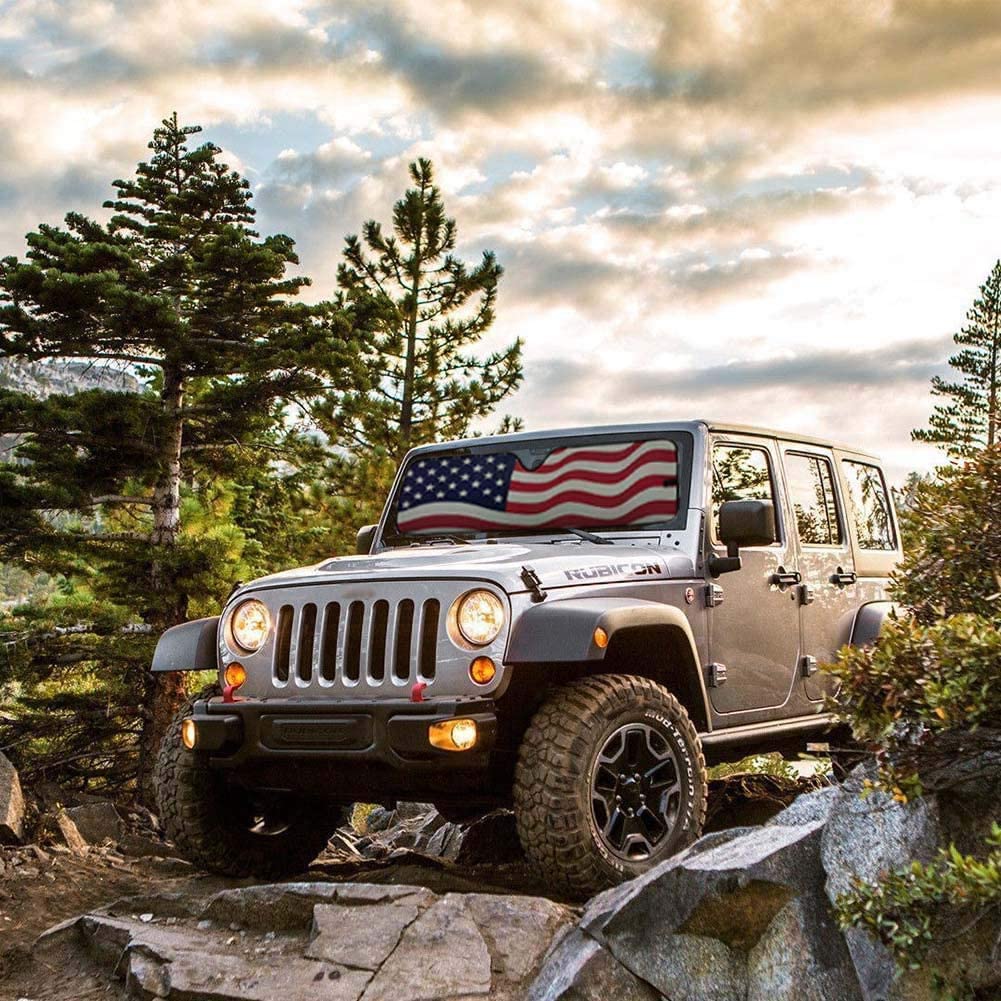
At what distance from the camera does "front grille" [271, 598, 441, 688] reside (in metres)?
4.91

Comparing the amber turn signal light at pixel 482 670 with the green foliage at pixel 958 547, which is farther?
the amber turn signal light at pixel 482 670

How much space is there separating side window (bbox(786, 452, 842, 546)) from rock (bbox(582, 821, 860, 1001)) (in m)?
3.32

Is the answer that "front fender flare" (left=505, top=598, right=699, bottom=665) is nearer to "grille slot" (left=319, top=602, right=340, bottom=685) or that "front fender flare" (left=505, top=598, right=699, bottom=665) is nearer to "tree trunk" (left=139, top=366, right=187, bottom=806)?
"grille slot" (left=319, top=602, right=340, bottom=685)

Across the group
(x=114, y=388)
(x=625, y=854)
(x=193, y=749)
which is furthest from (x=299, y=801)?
(x=114, y=388)

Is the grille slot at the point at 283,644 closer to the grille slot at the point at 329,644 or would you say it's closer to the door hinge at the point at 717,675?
the grille slot at the point at 329,644

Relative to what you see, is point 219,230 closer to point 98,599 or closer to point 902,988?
point 98,599

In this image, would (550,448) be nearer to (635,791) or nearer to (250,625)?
(250,625)

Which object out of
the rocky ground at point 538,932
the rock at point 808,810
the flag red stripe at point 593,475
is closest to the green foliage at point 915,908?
the rocky ground at point 538,932

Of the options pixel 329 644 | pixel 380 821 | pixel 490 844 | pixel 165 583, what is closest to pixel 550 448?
pixel 329 644

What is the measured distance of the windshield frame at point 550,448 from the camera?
19.8 ft

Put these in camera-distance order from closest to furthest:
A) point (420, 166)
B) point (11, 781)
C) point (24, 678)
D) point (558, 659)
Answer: point (558, 659) → point (11, 781) → point (24, 678) → point (420, 166)

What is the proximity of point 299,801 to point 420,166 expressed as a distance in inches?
907

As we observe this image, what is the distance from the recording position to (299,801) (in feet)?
20.1

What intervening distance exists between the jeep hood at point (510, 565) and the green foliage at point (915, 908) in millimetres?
2065
